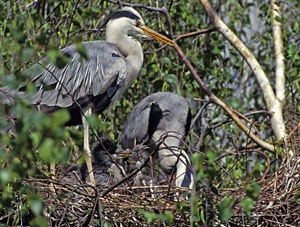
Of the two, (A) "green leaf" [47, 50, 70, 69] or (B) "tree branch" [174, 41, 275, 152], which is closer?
(A) "green leaf" [47, 50, 70, 69]

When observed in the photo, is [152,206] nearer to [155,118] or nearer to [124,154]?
[124,154]

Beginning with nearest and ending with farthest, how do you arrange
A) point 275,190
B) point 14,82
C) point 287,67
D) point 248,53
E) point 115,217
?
1. point 14,82
2. point 115,217
3. point 275,190
4. point 248,53
5. point 287,67

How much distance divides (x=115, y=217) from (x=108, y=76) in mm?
1327

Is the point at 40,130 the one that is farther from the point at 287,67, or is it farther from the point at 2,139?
the point at 287,67

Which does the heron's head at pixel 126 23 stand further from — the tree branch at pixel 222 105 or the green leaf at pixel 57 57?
the green leaf at pixel 57 57

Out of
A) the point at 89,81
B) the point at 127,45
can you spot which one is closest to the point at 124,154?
the point at 89,81

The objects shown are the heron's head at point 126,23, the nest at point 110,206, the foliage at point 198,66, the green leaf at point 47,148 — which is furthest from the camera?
the heron's head at point 126,23

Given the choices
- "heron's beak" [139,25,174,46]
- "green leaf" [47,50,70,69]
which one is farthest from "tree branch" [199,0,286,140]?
"green leaf" [47,50,70,69]

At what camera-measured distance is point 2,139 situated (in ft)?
7.93

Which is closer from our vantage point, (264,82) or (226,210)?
(226,210)

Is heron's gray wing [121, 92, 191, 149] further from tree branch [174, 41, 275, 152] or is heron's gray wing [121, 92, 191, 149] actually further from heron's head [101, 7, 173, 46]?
tree branch [174, 41, 275, 152]

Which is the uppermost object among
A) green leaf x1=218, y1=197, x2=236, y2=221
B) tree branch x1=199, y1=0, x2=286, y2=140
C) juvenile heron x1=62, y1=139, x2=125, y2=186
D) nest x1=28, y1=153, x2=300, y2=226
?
tree branch x1=199, y1=0, x2=286, y2=140

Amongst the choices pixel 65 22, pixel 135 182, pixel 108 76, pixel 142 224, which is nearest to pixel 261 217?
pixel 142 224

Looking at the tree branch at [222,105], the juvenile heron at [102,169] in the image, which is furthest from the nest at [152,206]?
the tree branch at [222,105]
